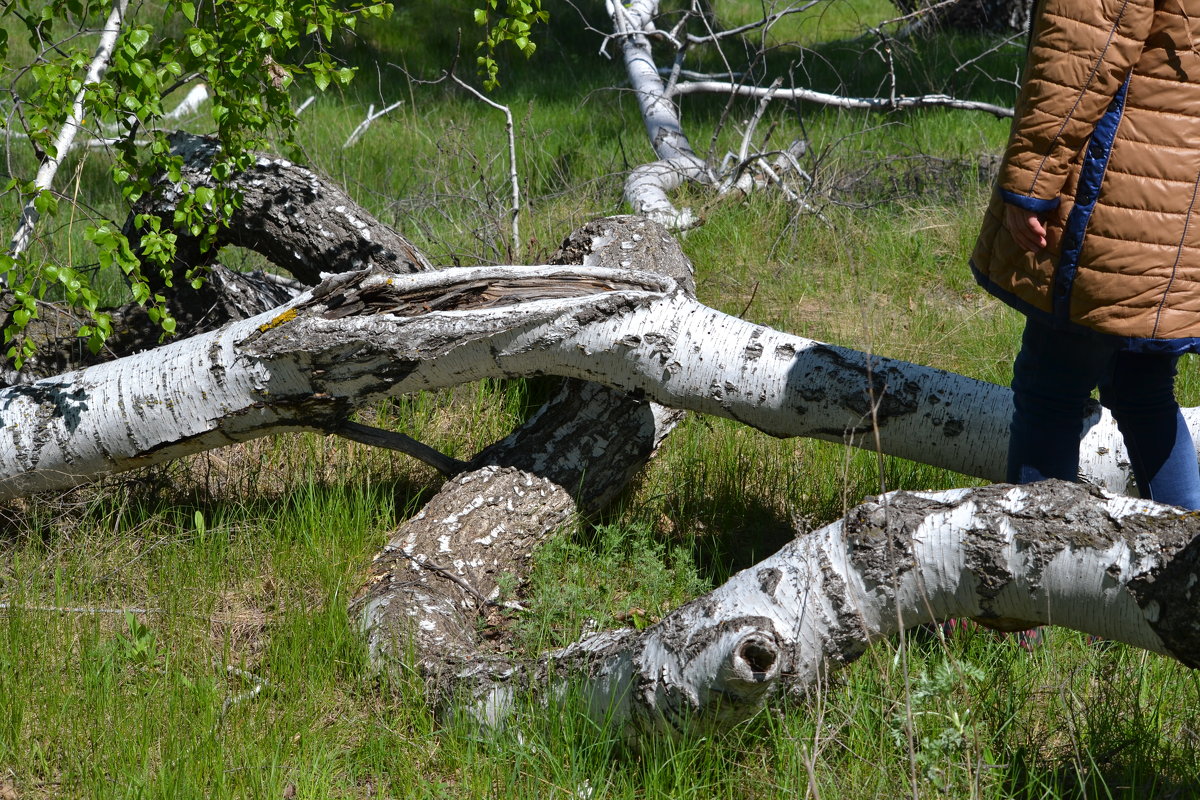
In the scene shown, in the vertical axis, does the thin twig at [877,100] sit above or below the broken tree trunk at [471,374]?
above

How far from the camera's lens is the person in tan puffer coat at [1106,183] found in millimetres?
1978

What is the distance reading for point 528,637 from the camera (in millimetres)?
2566

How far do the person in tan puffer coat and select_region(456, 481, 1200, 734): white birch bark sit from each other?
47cm

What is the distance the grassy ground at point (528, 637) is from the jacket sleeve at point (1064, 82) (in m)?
0.52

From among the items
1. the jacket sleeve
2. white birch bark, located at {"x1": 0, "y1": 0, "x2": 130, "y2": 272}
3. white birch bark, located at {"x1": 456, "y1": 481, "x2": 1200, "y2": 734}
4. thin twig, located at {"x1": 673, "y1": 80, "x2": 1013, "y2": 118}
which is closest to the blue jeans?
the jacket sleeve

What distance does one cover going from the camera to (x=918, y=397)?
9.10 feet

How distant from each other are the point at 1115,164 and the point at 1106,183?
1.6 inches

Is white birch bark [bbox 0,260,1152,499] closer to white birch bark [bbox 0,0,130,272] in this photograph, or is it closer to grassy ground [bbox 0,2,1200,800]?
grassy ground [bbox 0,2,1200,800]

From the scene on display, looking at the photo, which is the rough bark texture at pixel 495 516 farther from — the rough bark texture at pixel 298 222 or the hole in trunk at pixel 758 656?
the rough bark texture at pixel 298 222

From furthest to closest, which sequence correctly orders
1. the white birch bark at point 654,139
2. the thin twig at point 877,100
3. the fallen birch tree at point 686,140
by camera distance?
the thin twig at point 877,100 → the fallen birch tree at point 686,140 → the white birch bark at point 654,139

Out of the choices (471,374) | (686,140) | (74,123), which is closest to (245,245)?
(74,123)

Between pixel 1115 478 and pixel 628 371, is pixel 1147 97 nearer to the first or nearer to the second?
pixel 1115 478

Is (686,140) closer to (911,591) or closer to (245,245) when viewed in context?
(245,245)

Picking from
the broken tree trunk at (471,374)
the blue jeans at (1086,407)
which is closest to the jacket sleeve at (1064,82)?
the blue jeans at (1086,407)
